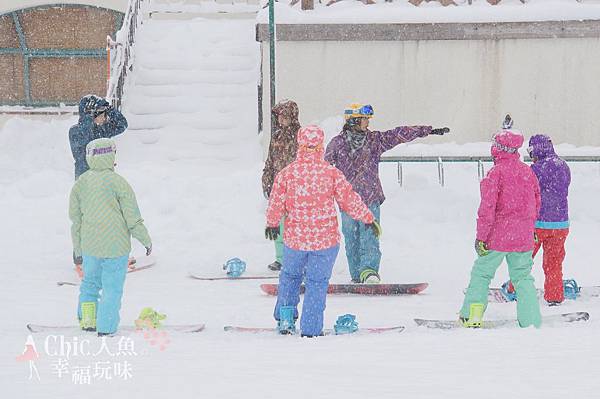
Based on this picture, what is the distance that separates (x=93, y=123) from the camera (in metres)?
9.50

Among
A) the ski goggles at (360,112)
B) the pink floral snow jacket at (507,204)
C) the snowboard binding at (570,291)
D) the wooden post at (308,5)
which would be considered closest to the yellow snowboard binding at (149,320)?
the pink floral snow jacket at (507,204)

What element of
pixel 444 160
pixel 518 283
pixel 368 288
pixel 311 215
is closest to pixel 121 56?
pixel 444 160

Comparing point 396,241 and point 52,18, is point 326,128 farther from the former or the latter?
point 52,18

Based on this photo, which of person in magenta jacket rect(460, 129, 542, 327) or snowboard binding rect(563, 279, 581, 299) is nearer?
person in magenta jacket rect(460, 129, 542, 327)

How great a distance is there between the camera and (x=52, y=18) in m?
18.9

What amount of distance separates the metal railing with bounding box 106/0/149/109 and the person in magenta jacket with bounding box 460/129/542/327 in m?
8.31

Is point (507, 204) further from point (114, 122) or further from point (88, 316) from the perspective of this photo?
point (114, 122)

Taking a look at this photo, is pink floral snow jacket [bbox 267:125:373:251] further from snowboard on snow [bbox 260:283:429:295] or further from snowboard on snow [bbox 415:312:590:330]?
snowboard on snow [bbox 260:283:429:295]

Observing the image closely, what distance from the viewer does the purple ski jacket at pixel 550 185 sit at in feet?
26.5

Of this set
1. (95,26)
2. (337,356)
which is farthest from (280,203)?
(95,26)

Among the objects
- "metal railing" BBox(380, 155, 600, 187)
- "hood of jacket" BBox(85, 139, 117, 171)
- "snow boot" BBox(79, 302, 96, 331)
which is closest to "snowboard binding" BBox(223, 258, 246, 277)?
"snow boot" BBox(79, 302, 96, 331)

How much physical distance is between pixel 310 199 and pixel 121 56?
940 centimetres

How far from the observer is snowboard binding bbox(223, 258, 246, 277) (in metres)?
9.57

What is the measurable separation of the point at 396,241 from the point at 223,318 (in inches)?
160
